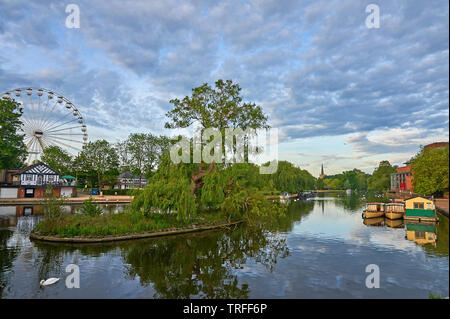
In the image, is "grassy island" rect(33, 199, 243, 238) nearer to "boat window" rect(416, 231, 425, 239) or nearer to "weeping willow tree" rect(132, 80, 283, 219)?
"weeping willow tree" rect(132, 80, 283, 219)

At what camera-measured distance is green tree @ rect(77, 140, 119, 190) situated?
6988cm

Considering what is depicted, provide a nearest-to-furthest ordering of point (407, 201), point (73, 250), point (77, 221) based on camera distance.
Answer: point (73, 250)
point (77, 221)
point (407, 201)

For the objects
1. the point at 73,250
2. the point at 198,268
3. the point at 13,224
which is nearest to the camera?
the point at 198,268

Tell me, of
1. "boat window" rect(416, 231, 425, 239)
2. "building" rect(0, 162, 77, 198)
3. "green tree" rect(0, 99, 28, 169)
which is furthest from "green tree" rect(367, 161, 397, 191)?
"green tree" rect(0, 99, 28, 169)

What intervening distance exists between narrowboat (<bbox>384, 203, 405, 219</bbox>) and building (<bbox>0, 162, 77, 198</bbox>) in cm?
5548

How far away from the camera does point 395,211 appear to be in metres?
35.6

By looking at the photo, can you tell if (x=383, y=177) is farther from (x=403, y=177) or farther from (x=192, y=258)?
(x=192, y=258)

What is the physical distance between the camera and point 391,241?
21.9 meters

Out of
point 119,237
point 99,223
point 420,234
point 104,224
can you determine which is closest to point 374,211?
point 420,234

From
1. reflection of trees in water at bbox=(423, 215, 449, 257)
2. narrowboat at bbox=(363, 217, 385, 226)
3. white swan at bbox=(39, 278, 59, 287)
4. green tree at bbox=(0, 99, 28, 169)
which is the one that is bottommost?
narrowboat at bbox=(363, 217, 385, 226)

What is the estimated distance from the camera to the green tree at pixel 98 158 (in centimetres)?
6988

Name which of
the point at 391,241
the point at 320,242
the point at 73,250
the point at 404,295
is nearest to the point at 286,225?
the point at 320,242
